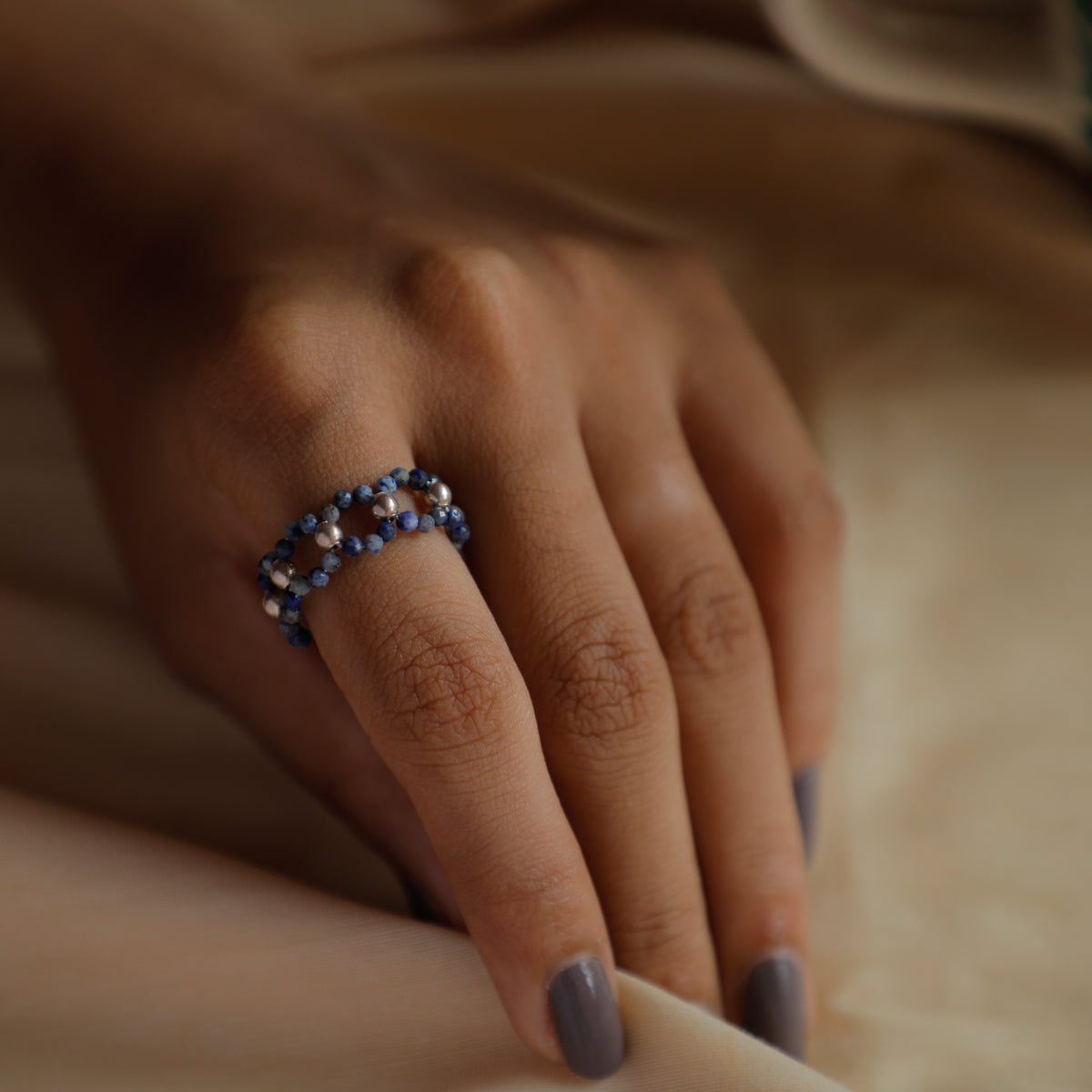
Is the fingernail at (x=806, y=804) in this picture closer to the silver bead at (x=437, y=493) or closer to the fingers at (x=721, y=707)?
the fingers at (x=721, y=707)

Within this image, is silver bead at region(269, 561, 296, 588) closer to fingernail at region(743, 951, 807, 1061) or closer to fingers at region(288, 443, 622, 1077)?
fingers at region(288, 443, 622, 1077)

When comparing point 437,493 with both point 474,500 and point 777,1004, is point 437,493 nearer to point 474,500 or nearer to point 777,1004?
point 474,500

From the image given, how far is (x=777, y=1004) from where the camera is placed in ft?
2.19

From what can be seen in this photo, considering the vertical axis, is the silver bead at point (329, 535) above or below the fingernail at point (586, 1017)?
above

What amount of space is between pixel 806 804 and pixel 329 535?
15.7 inches

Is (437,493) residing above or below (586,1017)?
above

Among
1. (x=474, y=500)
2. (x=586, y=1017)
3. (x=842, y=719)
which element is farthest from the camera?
(x=842, y=719)

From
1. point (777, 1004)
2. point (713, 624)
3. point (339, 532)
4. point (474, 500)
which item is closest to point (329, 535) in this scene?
point (339, 532)

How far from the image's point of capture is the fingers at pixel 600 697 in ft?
2.11

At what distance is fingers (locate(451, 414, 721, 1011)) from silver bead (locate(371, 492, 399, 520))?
0.24ft

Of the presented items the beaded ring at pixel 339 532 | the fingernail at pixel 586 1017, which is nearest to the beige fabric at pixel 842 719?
the fingernail at pixel 586 1017

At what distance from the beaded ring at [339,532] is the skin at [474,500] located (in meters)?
0.01

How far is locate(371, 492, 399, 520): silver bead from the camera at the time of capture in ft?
2.04

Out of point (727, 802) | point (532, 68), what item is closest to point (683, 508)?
A: point (727, 802)
